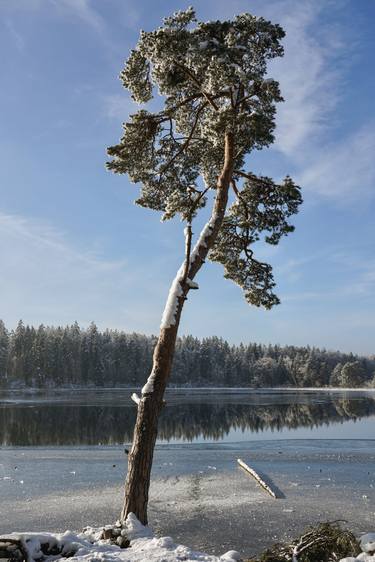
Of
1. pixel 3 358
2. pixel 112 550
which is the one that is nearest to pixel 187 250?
pixel 112 550

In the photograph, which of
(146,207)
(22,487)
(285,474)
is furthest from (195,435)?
(146,207)

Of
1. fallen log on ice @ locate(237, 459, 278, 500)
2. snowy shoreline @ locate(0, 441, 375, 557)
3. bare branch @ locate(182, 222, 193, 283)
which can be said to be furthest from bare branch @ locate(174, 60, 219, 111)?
fallen log on ice @ locate(237, 459, 278, 500)

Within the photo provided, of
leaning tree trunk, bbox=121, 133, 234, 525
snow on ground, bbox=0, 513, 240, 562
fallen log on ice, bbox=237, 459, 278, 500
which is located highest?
leaning tree trunk, bbox=121, 133, 234, 525

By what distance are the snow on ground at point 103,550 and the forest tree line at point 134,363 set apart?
114 m

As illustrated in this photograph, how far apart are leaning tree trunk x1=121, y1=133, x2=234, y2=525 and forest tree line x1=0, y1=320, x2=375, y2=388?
111974mm

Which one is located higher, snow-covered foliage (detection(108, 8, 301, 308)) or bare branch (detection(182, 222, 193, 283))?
snow-covered foliage (detection(108, 8, 301, 308))

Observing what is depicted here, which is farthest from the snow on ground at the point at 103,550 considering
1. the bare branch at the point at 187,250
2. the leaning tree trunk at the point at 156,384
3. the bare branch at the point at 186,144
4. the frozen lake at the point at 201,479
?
the bare branch at the point at 186,144

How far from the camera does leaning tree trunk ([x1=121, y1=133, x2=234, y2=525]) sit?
9523mm

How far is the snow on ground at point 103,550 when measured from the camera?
24.7 feet

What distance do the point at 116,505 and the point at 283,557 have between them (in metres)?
8.75

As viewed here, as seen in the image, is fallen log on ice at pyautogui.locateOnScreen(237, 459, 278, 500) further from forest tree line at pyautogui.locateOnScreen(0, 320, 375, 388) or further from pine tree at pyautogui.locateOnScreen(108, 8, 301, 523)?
forest tree line at pyautogui.locateOnScreen(0, 320, 375, 388)

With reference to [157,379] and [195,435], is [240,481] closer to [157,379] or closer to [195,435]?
[157,379]

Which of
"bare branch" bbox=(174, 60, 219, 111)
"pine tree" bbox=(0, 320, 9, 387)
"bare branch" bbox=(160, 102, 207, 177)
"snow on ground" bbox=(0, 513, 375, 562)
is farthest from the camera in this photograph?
"pine tree" bbox=(0, 320, 9, 387)

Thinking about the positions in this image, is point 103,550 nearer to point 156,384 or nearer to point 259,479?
point 156,384
